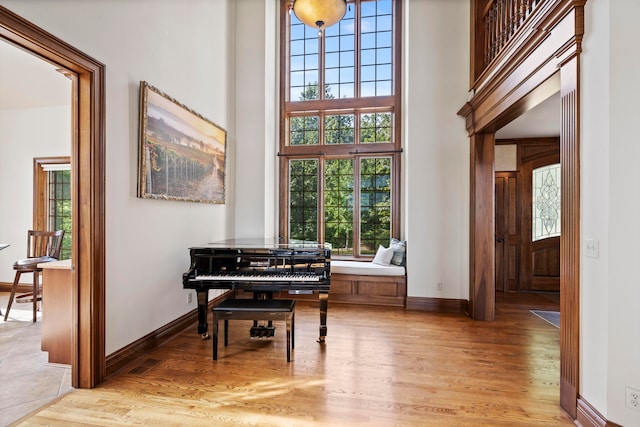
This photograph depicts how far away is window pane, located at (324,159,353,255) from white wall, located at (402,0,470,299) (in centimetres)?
123

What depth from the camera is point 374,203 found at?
5277mm

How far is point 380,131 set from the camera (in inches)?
208

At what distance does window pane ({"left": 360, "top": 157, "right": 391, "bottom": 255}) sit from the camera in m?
5.24

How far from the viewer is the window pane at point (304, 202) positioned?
547 centimetres

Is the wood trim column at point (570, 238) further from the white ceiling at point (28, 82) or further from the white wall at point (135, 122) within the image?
the white ceiling at point (28, 82)

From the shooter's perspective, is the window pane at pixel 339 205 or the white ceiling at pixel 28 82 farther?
the window pane at pixel 339 205

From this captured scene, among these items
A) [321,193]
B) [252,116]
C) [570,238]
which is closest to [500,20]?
[570,238]

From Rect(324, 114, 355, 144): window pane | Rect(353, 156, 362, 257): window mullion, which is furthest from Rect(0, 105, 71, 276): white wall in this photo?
Rect(353, 156, 362, 257): window mullion

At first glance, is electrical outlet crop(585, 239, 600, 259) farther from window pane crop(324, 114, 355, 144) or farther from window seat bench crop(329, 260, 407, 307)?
window pane crop(324, 114, 355, 144)

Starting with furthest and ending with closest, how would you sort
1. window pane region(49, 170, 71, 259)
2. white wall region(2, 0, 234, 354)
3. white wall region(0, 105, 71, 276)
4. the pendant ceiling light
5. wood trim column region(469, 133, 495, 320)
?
window pane region(49, 170, 71, 259) < white wall region(0, 105, 71, 276) < wood trim column region(469, 133, 495, 320) < the pendant ceiling light < white wall region(2, 0, 234, 354)

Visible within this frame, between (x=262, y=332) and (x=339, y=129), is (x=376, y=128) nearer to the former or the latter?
(x=339, y=129)

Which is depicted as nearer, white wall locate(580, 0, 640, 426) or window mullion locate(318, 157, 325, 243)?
white wall locate(580, 0, 640, 426)

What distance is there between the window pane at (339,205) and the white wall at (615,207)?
369cm

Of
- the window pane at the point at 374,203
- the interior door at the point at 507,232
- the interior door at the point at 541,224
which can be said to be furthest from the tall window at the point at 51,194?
the interior door at the point at 541,224
